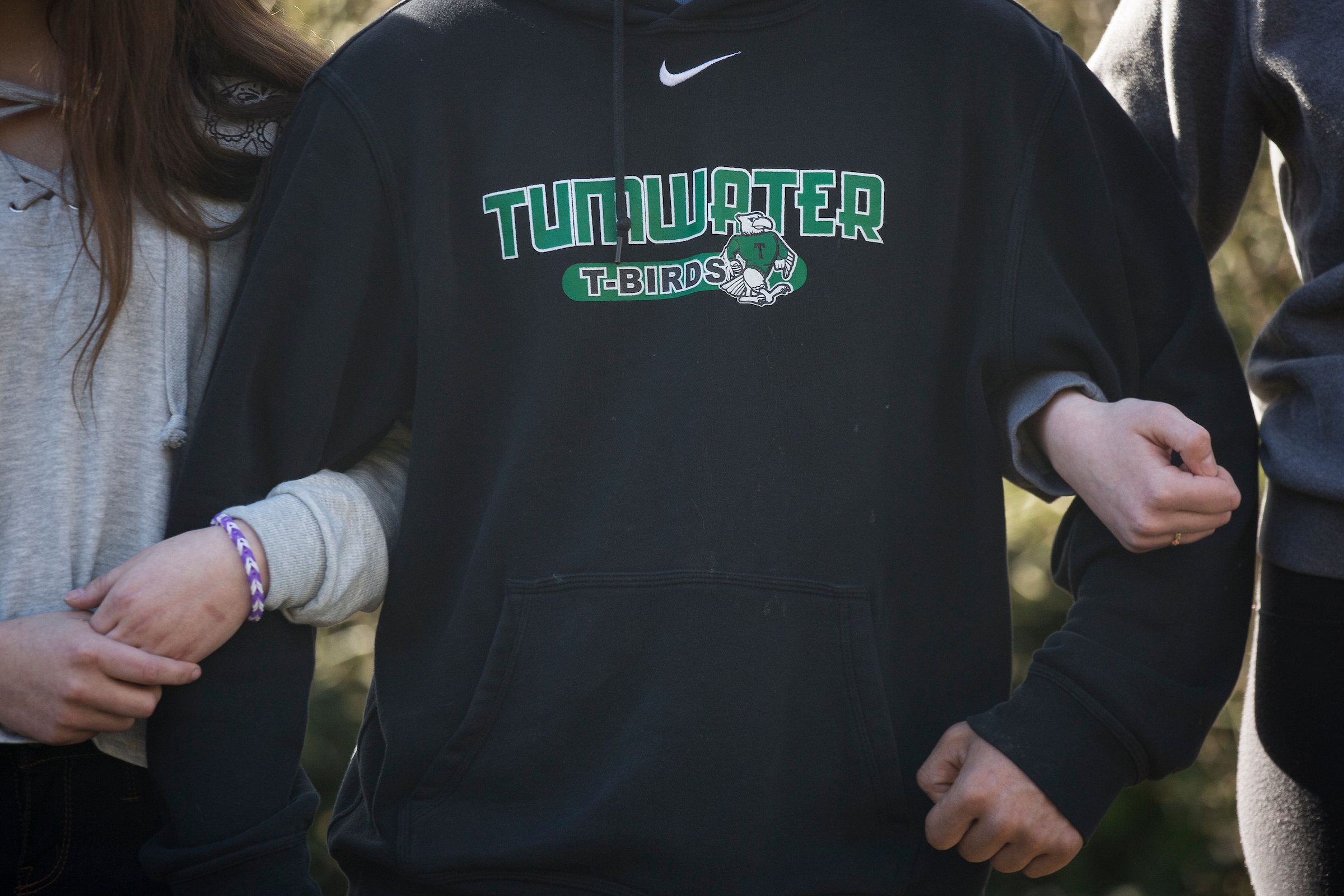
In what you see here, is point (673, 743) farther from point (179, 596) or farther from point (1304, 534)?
point (1304, 534)

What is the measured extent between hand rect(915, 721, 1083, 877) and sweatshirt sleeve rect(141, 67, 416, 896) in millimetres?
686

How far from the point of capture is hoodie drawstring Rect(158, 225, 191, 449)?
142 centimetres

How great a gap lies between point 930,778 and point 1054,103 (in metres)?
→ 0.78

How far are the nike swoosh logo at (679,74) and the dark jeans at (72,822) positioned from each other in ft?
3.27

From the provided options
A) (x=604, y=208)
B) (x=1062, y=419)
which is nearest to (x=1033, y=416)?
(x=1062, y=419)

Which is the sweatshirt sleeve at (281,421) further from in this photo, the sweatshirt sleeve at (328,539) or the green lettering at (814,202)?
the green lettering at (814,202)

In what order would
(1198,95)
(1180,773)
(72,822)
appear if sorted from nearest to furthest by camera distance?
(72,822) → (1198,95) → (1180,773)

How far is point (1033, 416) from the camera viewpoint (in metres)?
1.39

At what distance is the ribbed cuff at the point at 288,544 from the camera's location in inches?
51.3

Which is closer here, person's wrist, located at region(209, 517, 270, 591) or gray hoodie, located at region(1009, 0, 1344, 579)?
person's wrist, located at region(209, 517, 270, 591)

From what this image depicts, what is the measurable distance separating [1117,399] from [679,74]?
62 centimetres

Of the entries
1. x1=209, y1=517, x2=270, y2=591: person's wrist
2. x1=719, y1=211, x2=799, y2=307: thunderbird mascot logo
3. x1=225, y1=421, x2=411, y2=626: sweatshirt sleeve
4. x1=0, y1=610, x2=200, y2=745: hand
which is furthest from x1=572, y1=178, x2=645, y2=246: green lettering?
x1=0, y1=610, x2=200, y2=745: hand

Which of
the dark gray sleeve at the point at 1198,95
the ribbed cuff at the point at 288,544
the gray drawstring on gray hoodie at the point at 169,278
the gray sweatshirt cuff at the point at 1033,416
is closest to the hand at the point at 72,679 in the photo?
the ribbed cuff at the point at 288,544

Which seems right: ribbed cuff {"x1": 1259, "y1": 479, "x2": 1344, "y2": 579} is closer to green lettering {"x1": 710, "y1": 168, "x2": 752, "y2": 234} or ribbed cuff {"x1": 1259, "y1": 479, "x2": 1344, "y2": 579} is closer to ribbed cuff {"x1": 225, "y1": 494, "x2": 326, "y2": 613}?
green lettering {"x1": 710, "y1": 168, "x2": 752, "y2": 234}
